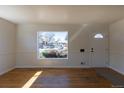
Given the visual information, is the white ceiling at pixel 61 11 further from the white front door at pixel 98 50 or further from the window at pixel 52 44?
the window at pixel 52 44

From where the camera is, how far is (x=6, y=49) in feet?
28.6

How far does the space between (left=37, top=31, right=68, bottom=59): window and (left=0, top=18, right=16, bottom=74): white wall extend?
54.5 inches

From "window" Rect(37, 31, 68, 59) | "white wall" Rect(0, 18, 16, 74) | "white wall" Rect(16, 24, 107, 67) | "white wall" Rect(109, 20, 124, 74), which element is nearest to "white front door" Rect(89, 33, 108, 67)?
"white wall" Rect(16, 24, 107, 67)

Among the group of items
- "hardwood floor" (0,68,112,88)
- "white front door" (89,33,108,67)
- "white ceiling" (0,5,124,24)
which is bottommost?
"hardwood floor" (0,68,112,88)

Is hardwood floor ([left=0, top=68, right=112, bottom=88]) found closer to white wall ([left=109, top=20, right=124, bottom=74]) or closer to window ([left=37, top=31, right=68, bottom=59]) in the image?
white wall ([left=109, top=20, right=124, bottom=74])

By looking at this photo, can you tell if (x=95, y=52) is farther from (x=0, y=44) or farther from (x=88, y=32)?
(x=0, y=44)

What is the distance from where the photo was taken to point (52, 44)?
10.6 m

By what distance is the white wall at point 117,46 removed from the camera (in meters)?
8.23

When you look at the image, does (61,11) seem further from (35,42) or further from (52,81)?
(35,42)

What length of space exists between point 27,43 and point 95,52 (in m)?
3.51

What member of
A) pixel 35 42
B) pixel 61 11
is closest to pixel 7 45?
pixel 35 42

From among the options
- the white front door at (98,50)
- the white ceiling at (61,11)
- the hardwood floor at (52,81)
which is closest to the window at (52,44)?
the white front door at (98,50)

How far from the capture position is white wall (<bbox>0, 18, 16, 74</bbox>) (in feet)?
26.7

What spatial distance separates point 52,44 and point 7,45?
259 centimetres
